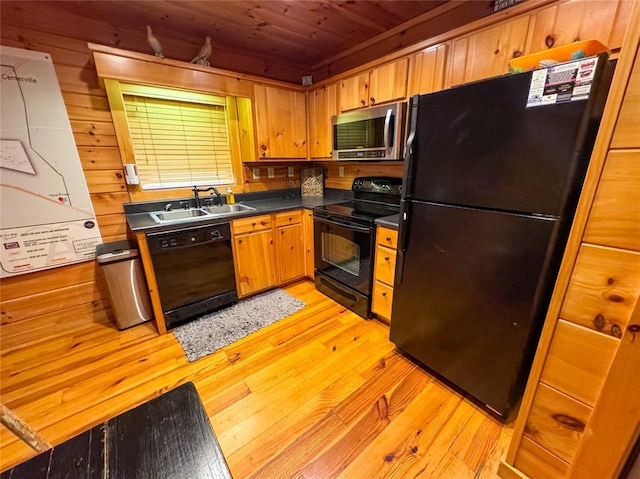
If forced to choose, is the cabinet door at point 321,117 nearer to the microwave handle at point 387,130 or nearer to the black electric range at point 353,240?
the black electric range at point 353,240

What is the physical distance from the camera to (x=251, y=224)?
2.42 meters

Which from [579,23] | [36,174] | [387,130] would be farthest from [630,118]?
[36,174]

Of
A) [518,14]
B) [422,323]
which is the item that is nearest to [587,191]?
[422,323]

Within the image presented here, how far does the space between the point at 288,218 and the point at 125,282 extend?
4.87 feet

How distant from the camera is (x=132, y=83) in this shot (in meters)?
2.09

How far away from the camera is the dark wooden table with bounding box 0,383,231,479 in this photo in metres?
0.63

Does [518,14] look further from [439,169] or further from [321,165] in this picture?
[321,165]

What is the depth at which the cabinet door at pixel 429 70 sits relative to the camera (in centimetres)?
174

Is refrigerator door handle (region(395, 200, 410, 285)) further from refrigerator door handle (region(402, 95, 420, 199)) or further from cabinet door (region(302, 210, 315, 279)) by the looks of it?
cabinet door (region(302, 210, 315, 279))

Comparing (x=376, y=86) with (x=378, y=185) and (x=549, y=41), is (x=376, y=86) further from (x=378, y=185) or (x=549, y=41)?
(x=549, y=41)

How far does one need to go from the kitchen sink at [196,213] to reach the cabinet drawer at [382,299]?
135 centimetres

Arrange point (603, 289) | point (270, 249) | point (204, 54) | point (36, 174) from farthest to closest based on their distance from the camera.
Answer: point (270, 249) < point (204, 54) < point (36, 174) < point (603, 289)

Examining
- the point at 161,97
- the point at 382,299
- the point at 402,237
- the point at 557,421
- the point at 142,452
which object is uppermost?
the point at 161,97

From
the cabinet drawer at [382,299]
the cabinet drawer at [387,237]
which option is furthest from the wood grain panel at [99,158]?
the cabinet drawer at [382,299]
